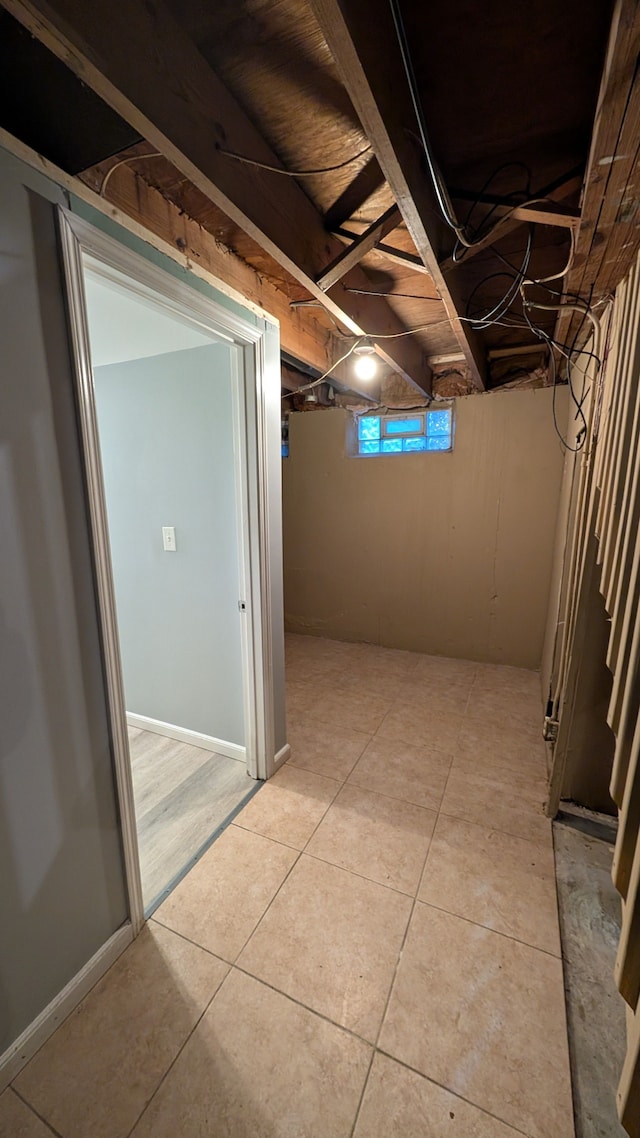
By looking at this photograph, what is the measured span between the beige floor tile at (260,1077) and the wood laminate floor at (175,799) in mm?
509

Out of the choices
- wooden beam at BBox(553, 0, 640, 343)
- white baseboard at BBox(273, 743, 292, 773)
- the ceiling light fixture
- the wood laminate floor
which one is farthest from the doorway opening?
wooden beam at BBox(553, 0, 640, 343)

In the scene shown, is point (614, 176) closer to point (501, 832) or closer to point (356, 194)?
point (356, 194)

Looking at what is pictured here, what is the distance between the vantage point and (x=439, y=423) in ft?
11.3

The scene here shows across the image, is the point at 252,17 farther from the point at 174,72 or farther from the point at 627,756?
the point at 627,756

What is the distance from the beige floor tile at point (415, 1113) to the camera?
0.96 m

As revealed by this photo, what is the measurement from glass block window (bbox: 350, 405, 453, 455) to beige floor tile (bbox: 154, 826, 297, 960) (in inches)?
119

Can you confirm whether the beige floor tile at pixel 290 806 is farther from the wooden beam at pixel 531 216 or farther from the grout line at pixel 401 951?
the wooden beam at pixel 531 216

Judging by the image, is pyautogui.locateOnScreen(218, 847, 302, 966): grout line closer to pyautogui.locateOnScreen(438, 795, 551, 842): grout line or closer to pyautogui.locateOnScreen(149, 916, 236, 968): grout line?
pyautogui.locateOnScreen(149, 916, 236, 968): grout line

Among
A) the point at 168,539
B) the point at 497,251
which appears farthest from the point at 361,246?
the point at 168,539

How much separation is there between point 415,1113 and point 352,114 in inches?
97.1

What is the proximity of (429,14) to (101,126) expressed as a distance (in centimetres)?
73

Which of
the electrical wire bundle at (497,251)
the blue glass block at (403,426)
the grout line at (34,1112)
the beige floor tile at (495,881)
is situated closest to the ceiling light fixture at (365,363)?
the electrical wire bundle at (497,251)

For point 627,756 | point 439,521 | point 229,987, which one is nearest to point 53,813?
point 229,987

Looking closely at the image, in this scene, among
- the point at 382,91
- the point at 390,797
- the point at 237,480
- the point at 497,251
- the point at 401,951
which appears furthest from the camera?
the point at 390,797
